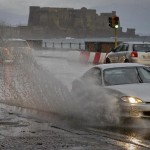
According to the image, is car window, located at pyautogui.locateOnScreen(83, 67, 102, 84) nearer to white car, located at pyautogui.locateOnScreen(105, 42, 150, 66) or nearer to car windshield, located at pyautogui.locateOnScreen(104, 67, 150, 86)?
car windshield, located at pyautogui.locateOnScreen(104, 67, 150, 86)

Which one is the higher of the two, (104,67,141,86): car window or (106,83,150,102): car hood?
(104,67,141,86): car window

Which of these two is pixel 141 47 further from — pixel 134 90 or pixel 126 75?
pixel 134 90

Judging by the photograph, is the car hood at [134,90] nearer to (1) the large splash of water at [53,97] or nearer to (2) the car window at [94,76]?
(1) the large splash of water at [53,97]

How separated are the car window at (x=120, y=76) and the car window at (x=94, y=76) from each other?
0.60 ft

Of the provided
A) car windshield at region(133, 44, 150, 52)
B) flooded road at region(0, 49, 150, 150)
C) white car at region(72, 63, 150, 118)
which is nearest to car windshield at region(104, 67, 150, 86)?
white car at region(72, 63, 150, 118)

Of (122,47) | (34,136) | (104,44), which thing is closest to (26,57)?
(34,136)

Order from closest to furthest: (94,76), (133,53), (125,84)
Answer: (125,84) < (94,76) < (133,53)

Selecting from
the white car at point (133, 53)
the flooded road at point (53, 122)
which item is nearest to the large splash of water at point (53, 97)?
the flooded road at point (53, 122)

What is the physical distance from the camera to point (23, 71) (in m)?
17.2

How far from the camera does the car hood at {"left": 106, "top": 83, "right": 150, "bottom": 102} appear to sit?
35.2 ft

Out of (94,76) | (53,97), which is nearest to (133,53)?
(53,97)

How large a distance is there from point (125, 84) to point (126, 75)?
541 millimetres

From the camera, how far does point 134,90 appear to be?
436 inches

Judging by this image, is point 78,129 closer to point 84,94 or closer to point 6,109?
point 84,94
